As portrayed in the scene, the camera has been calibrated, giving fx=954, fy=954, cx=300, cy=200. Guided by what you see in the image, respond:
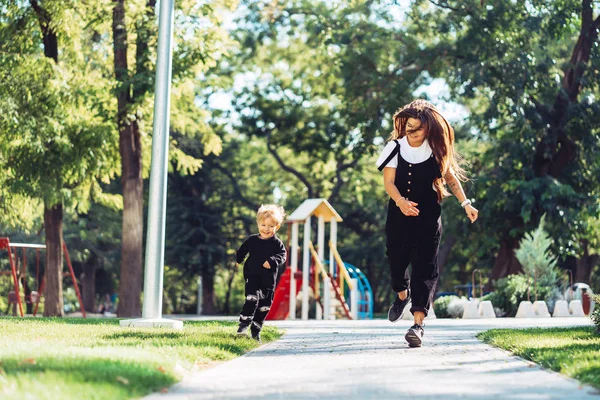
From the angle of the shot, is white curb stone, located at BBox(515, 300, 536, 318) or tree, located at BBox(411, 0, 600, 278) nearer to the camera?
white curb stone, located at BBox(515, 300, 536, 318)

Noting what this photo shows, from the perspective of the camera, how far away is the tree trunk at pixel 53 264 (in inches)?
872

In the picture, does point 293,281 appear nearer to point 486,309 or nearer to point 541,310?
point 486,309

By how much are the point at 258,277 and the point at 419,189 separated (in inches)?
77.9

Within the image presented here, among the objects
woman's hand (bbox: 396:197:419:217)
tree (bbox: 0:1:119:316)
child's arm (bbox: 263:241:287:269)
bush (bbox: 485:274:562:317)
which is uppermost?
tree (bbox: 0:1:119:316)

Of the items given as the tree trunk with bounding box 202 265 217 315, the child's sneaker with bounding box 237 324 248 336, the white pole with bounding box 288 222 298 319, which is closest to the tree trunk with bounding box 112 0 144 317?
the white pole with bounding box 288 222 298 319

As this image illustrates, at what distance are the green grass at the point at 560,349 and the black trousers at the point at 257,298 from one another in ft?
7.73

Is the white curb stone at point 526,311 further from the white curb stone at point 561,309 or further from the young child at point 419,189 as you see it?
the young child at point 419,189

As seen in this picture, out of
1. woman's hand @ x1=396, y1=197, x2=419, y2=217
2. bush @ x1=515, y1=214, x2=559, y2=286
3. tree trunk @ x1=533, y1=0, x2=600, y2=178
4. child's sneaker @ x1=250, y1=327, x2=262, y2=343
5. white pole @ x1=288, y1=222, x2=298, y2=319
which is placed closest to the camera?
woman's hand @ x1=396, y1=197, x2=419, y2=217

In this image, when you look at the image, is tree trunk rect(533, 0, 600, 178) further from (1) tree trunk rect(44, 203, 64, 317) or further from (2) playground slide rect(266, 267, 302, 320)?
(1) tree trunk rect(44, 203, 64, 317)

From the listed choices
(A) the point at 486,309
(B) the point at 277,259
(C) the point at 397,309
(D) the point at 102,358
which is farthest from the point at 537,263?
(D) the point at 102,358

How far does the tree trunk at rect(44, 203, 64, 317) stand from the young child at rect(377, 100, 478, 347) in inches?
566

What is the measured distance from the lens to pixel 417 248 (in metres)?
9.31

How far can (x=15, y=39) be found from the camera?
21641mm

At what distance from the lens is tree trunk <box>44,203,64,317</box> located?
2214 cm
